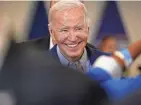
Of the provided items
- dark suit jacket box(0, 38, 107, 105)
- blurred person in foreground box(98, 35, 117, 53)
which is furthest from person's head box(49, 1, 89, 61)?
blurred person in foreground box(98, 35, 117, 53)

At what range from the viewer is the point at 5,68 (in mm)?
662

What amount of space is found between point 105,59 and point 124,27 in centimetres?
338

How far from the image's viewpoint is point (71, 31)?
1.33 meters

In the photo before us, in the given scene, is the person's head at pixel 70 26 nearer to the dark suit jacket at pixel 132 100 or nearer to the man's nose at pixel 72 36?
the man's nose at pixel 72 36

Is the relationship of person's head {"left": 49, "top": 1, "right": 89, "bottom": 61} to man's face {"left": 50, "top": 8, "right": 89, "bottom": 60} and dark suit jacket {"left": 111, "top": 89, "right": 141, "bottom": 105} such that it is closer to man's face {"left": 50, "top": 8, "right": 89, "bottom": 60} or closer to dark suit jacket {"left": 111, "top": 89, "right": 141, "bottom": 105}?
man's face {"left": 50, "top": 8, "right": 89, "bottom": 60}

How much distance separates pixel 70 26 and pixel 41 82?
2.17ft

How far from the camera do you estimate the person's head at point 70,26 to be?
130 centimetres

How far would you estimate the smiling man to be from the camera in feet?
4.27

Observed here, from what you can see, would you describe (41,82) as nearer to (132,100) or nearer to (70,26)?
(132,100)

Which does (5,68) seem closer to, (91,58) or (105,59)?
(105,59)

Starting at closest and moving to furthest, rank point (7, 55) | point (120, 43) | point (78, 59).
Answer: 1. point (7, 55)
2. point (78, 59)
3. point (120, 43)

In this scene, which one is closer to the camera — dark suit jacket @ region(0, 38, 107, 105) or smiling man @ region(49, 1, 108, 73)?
dark suit jacket @ region(0, 38, 107, 105)

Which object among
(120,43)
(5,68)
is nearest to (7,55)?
(5,68)

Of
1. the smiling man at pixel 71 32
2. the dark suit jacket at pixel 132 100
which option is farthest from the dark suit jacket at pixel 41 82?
the smiling man at pixel 71 32
